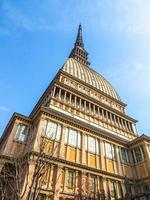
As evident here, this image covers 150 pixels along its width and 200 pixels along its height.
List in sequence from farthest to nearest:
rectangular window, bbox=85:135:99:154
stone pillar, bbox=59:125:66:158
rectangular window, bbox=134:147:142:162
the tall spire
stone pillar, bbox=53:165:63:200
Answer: the tall spire → rectangular window, bbox=134:147:142:162 → rectangular window, bbox=85:135:99:154 → stone pillar, bbox=59:125:66:158 → stone pillar, bbox=53:165:63:200

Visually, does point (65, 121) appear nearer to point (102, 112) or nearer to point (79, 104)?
point (79, 104)

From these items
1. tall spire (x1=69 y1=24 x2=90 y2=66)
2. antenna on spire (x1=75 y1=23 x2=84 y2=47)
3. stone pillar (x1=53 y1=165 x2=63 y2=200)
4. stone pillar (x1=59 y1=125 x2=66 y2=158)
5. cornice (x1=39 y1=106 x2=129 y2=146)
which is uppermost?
antenna on spire (x1=75 y1=23 x2=84 y2=47)

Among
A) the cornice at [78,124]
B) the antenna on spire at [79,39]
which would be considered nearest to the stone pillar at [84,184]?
the cornice at [78,124]

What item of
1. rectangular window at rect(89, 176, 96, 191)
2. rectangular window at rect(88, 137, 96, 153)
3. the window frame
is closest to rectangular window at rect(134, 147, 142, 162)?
rectangular window at rect(88, 137, 96, 153)

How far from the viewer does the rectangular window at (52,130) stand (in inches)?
869

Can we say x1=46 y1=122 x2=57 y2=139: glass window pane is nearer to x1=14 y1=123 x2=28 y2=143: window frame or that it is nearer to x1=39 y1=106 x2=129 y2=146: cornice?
x1=39 y1=106 x2=129 y2=146: cornice

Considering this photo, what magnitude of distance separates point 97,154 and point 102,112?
1085 centimetres

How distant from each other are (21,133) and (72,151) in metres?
7.05

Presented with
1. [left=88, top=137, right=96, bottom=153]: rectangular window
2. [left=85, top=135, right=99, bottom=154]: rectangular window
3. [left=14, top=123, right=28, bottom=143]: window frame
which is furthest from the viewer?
[left=88, top=137, right=96, bottom=153]: rectangular window

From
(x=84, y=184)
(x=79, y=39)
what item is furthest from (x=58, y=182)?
(x=79, y=39)

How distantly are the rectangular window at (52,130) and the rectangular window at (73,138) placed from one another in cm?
125

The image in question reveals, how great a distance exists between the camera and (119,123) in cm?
3500

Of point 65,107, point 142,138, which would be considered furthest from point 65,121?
point 142,138

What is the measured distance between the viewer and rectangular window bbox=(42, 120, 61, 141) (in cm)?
2208
